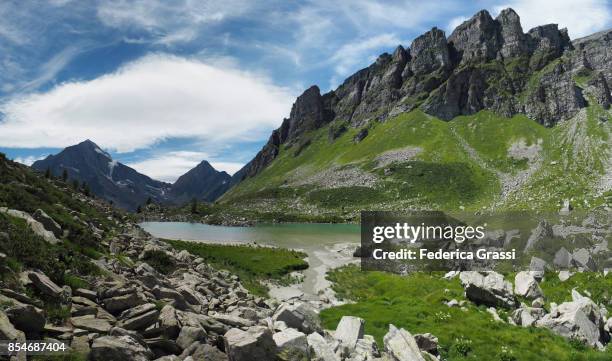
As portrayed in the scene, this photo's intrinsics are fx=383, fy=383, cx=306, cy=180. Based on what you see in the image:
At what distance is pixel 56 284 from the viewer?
16.0m

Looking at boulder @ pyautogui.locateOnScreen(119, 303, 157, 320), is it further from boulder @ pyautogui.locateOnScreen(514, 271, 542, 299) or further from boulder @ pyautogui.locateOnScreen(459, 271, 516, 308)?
boulder @ pyautogui.locateOnScreen(514, 271, 542, 299)

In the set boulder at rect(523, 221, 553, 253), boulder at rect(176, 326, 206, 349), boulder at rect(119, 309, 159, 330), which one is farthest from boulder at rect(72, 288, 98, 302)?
boulder at rect(523, 221, 553, 253)

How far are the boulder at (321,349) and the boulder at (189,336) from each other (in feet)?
14.8

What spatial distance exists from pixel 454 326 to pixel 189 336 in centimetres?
1552

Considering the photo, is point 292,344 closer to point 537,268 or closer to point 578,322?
point 578,322

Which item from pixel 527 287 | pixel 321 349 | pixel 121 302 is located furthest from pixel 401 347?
pixel 527 287

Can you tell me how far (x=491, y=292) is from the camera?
26359 mm

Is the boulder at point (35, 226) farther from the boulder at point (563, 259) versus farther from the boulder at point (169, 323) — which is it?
the boulder at point (563, 259)

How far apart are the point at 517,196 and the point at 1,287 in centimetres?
17394

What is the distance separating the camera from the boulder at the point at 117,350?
12.0 metres

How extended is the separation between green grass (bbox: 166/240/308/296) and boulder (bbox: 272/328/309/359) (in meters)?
23.5

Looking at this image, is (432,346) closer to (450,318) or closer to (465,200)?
(450,318)

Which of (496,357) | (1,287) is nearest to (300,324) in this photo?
(496,357)

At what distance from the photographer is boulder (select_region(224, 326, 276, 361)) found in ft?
45.8
